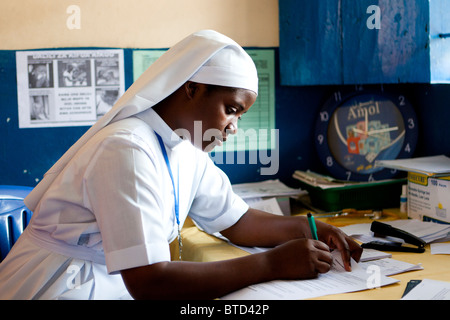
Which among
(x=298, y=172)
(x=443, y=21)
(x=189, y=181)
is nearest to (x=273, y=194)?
(x=298, y=172)

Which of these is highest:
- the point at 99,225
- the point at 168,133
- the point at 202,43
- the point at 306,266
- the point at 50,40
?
the point at 50,40

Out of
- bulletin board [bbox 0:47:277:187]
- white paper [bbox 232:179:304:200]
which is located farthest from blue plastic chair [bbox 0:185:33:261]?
white paper [bbox 232:179:304:200]

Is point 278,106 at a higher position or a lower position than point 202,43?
lower

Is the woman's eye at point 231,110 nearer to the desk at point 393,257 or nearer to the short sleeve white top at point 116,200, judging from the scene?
the short sleeve white top at point 116,200

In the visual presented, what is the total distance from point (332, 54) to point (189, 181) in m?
0.93

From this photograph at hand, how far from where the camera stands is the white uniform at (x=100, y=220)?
1.07m

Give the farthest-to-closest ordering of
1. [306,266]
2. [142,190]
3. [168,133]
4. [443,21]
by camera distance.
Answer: [443,21] → [168,133] → [306,266] → [142,190]

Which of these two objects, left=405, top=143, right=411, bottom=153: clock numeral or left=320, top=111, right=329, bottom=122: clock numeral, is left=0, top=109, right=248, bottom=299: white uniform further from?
left=405, top=143, right=411, bottom=153: clock numeral

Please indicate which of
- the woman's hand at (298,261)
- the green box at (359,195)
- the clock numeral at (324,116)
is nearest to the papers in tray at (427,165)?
the green box at (359,195)

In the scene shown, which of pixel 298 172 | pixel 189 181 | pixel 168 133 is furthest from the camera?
pixel 298 172

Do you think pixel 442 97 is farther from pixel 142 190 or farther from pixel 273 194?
pixel 142 190

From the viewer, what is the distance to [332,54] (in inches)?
80.7

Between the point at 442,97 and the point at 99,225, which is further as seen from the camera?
the point at 442,97

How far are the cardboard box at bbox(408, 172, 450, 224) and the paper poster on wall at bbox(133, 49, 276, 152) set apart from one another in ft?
2.29
